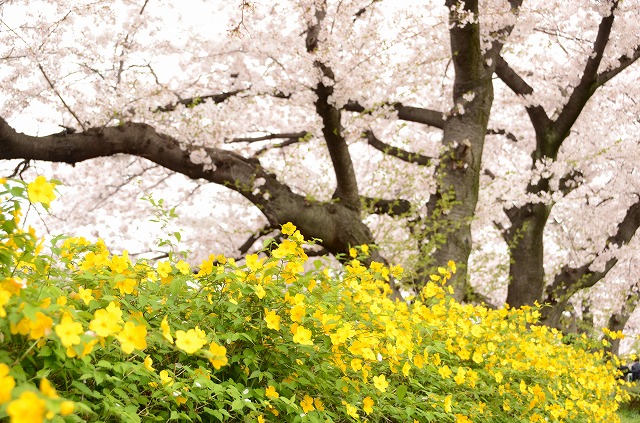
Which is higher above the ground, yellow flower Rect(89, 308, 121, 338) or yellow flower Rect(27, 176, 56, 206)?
yellow flower Rect(27, 176, 56, 206)

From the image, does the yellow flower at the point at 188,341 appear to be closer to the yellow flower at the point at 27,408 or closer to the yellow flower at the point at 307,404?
the yellow flower at the point at 27,408

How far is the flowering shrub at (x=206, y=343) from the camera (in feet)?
5.49

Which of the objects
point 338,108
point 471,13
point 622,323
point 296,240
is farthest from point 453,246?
point 622,323

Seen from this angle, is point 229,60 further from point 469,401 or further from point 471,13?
point 469,401

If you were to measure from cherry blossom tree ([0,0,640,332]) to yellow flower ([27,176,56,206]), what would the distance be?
4.13 meters

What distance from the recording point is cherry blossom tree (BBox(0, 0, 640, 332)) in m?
7.45

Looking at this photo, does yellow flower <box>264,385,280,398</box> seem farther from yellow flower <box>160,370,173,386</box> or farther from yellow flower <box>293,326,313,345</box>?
yellow flower <box>160,370,173,386</box>

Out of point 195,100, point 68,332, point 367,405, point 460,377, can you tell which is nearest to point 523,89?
point 195,100

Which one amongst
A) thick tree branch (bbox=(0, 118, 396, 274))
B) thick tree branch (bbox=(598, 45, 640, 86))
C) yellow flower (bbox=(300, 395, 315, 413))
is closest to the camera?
yellow flower (bbox=(300, 395, 315, 413))

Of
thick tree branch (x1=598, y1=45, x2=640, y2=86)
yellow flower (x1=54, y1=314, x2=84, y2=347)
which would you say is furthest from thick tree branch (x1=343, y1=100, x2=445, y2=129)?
yellow flower (x1=54, y1=314, x2=84, y2=347)

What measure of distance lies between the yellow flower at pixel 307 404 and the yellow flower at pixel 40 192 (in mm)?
1230

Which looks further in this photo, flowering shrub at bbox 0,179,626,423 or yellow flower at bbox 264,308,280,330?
yellow flower at bbox 264,308,280,330

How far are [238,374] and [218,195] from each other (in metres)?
9.80

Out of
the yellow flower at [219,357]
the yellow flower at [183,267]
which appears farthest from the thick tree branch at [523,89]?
the yellow flower at [219,357]
